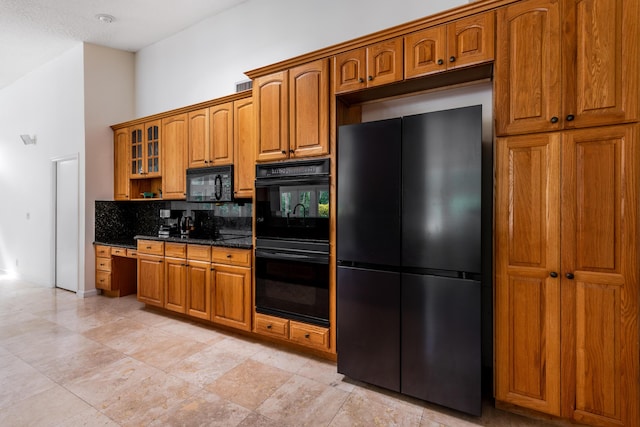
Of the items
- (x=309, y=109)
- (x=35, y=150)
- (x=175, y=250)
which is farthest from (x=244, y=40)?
(x=35, y=150)

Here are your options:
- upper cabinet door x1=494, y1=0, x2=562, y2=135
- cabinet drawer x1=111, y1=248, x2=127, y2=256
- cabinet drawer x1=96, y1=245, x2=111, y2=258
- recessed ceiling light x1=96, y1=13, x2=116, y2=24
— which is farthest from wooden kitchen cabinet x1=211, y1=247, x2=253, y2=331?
recessed ceiling light x1=96, y1=13, x2=116, y2=24

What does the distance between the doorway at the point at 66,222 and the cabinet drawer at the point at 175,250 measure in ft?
6.71

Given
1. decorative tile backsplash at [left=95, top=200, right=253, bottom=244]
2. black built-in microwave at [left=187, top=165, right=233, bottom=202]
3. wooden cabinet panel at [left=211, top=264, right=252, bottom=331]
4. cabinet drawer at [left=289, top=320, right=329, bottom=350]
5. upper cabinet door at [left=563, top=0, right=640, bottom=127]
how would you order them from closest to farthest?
upper cabinet door at [left=563, top=0, right=640, bottom=127] < cabinet drawer at [left=289, top=320, right=329, bottom=350] < wooden cabinet panel at [left=211, top=264, right=252, bottom=331] < black built-in microwave at [left=187, top=165, right=233, bottom=202] < decorative tile backsplash at [left=95, top=200, right=253, bottom=244]

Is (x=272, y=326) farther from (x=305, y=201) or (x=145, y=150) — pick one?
(x=145, y=150)

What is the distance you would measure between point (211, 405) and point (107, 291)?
11.5ft

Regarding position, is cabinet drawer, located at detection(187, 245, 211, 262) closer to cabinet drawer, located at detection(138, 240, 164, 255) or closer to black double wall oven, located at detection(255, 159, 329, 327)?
cabinet drawer, located at detection(138, 240, 164, 255)

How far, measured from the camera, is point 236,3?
3.79m

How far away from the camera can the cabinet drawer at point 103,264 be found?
14.6 feet

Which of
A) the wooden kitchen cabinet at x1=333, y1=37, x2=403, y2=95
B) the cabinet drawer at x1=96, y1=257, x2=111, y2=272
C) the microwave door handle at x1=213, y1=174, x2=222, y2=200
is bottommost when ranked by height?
the cabinet drawer at x1=96, y1=257, x2=111, y2=272

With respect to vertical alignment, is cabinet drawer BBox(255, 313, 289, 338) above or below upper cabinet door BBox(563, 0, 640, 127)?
below

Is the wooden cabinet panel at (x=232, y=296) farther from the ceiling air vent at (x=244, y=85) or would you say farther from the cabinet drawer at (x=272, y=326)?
the ceiling air vent at (x=244, y=85)

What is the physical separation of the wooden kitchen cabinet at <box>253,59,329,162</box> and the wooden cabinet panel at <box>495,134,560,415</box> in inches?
52.2

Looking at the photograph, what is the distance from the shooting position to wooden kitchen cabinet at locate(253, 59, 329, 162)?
256 centimetres

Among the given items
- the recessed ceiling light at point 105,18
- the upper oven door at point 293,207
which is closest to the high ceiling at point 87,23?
the recessed ceiling light at point 105,18
